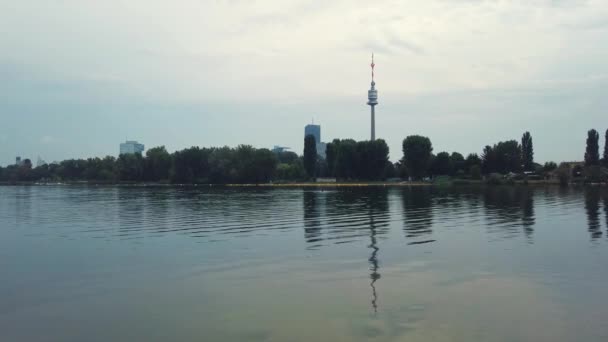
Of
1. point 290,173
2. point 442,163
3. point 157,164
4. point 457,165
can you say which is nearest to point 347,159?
point 290,173

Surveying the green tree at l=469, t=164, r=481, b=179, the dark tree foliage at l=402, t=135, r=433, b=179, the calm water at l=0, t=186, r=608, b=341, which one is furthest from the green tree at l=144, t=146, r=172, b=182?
the calm water at l=0, t=186, r=608, b=341

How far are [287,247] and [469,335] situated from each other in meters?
13.6

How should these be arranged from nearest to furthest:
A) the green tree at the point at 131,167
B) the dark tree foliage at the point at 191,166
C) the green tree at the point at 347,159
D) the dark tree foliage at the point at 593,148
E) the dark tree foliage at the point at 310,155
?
the dark tree foliage at the point at 593,148
the green tree at the point at 347,159
the dark tree foliage at the point at 310,155
the dark tree foliage at the point at 191,166
the green tree at the point at 131,167

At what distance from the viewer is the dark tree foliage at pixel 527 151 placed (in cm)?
15162

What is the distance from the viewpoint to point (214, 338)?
1127 cm

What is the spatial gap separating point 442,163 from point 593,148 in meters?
39.4

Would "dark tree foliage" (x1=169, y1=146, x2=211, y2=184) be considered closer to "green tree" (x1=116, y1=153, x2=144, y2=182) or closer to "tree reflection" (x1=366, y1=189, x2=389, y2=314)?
"green tree" (x1=116, y1=153, x2=144, y2=182)

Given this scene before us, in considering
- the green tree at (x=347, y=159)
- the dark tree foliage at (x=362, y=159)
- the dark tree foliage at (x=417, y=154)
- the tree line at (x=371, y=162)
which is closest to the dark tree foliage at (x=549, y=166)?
the tree line at (x=371, y=162)

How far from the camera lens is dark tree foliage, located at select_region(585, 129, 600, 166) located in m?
135

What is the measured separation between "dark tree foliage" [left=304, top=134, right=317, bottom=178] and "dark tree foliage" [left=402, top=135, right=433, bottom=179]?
95.0 feet

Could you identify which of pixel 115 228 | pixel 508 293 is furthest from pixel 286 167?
pixel 508 293

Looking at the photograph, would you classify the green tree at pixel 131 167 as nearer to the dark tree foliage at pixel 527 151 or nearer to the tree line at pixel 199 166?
the tree line at pixel 199 166

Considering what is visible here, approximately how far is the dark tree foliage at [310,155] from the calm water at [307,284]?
127826 millimetres

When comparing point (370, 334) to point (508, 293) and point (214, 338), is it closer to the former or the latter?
point (214, 338)
